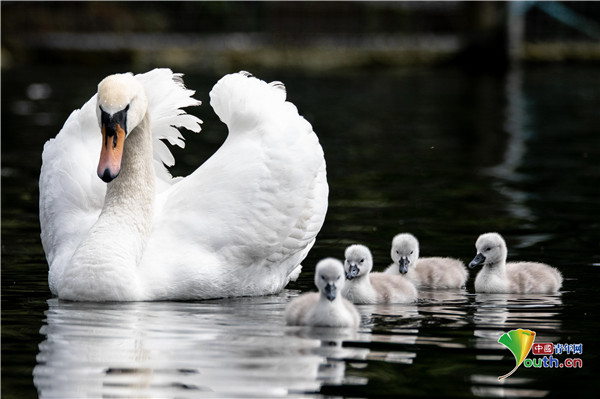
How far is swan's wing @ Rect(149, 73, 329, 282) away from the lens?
8359 mm

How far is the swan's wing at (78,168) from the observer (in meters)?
8.72

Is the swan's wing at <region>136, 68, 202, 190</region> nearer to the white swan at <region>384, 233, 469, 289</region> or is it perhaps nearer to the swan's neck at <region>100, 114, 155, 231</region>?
the swan's neck at <region>100, 114, 155, 231</region>

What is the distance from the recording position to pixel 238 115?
889 cm

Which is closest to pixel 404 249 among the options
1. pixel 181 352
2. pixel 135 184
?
pixel 135 184

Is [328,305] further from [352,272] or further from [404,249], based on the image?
[404,249]

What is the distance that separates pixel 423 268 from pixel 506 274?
0.61 meters

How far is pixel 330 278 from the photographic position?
281 inches

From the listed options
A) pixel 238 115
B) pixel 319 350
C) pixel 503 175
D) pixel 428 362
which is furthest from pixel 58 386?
pixel 503 175

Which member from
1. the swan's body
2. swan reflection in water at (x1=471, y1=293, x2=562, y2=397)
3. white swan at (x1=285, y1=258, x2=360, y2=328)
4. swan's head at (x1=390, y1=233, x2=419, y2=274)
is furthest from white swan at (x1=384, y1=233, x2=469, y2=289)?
white swan at (x1=285, y1=258, x2=360, y2=328)

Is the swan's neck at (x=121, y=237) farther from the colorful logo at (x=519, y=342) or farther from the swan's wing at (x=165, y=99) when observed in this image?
the colorful logo at (x=519, y=342)

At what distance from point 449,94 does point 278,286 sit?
2158 centimetres

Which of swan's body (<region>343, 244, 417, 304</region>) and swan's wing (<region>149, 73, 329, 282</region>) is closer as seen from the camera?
swan's body (<region>343, 244, 417, 304</region>)

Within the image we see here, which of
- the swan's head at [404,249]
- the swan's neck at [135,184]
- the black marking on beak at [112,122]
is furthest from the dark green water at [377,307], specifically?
the black marking on beak at [112,122]

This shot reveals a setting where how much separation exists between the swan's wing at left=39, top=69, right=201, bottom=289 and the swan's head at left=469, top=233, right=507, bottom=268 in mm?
2168
